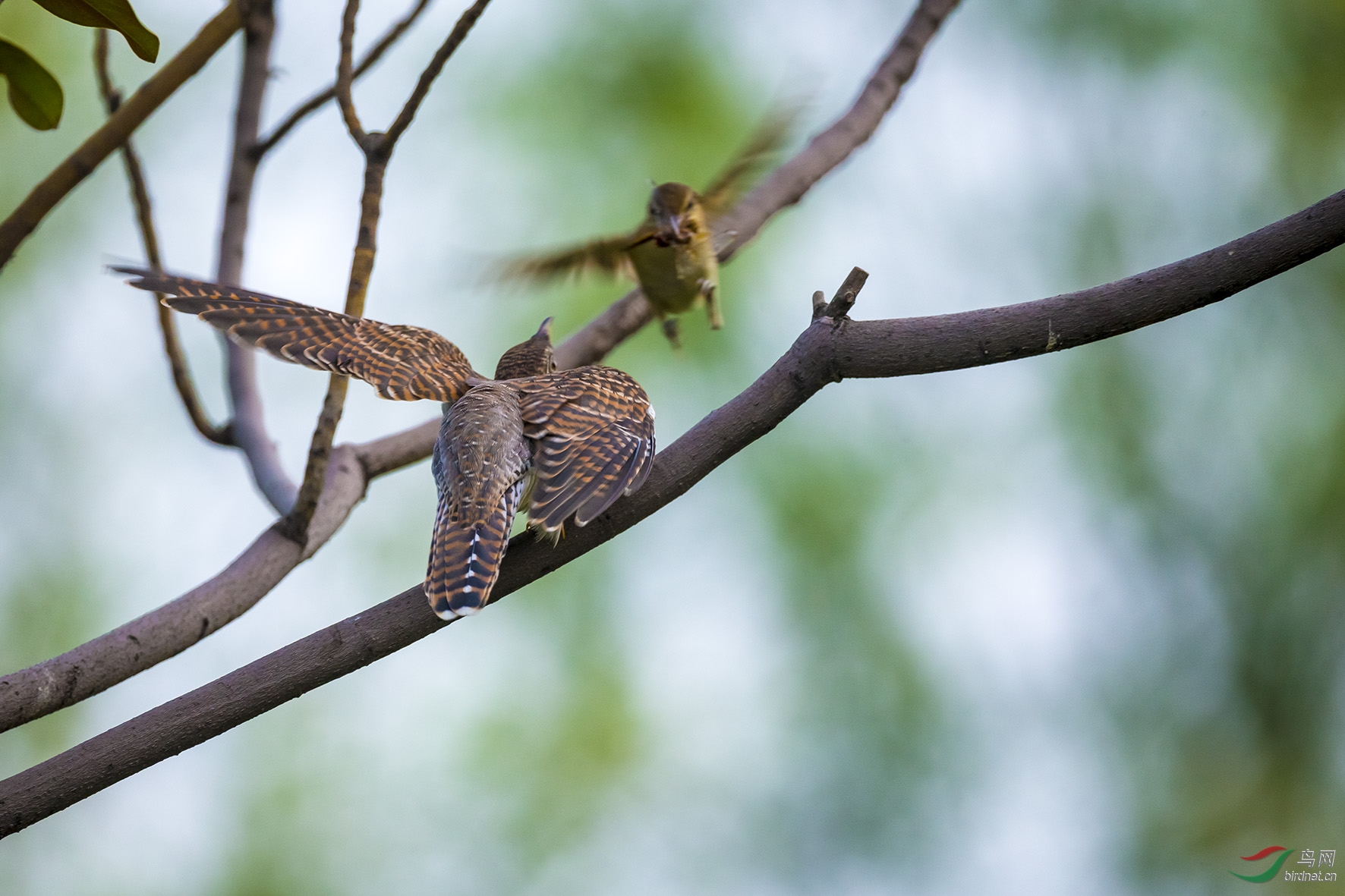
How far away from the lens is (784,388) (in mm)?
2125

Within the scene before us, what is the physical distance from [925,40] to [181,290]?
2.72 m

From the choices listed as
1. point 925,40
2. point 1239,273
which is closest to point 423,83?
point 1239,273

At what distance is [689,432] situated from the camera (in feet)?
7.05

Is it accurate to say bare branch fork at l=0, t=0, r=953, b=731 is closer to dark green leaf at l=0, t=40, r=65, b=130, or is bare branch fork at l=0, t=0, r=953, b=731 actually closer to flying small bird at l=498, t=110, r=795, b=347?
flying small bird at l=498, t=110, r=795, b=347

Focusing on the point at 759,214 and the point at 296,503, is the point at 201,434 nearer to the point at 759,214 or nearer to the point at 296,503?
the point at 296,503

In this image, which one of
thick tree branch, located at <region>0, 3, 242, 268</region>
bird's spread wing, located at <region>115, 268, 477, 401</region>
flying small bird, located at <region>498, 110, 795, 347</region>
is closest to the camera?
bird's spread wing, located at <region>115, 268, 477, 401</region>

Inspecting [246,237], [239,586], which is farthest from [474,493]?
[246,237]

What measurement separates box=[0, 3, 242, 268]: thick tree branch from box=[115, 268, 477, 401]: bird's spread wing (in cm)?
38

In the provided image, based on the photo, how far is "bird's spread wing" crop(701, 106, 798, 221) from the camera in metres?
4.08

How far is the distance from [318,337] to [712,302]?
5.53 ft

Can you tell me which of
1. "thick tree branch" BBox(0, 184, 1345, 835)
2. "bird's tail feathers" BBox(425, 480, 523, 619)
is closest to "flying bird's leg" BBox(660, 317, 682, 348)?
"bird's tail feathers" BBox(425, 480, 523, 619)

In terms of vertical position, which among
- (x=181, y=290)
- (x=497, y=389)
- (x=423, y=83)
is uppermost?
(x=423, y=83)

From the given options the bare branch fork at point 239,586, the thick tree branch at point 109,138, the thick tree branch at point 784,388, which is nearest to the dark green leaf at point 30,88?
the thick tree branch at point 109,138

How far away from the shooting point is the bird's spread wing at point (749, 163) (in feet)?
13.4
